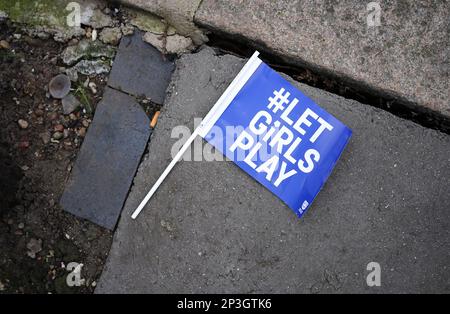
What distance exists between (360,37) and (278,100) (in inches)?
22.2

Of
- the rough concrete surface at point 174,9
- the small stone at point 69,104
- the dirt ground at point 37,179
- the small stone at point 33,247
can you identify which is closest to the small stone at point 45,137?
the dirt ground at point 37,179

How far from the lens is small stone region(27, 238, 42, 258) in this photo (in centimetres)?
200

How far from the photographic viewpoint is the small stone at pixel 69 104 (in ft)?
6.84

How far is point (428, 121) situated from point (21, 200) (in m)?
2.17

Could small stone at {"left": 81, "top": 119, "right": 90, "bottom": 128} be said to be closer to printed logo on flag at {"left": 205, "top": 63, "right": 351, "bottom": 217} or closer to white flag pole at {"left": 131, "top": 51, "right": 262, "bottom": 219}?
white flag pole at {"left": 131, "top": 51, "right": 262, "bottom": 219}

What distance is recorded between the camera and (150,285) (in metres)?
1.98

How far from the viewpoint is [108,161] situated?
2.05 m

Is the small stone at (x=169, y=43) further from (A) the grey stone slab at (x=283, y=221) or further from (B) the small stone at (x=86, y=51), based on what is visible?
(B) the small stone at (x=86, y=51)

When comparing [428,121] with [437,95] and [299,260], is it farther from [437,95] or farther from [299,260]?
[299,260]

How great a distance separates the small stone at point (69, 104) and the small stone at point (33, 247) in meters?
0.67

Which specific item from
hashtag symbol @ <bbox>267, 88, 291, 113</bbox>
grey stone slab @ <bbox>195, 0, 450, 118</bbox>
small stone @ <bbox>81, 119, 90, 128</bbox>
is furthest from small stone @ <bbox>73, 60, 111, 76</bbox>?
hashtag symbol @ <bbox>267, 88, 291, 113</bbox>

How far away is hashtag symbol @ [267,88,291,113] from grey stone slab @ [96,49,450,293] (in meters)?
0.13

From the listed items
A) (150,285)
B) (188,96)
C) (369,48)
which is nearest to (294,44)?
(369,48)

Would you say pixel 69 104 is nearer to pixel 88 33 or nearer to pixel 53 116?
pixel 53 116
